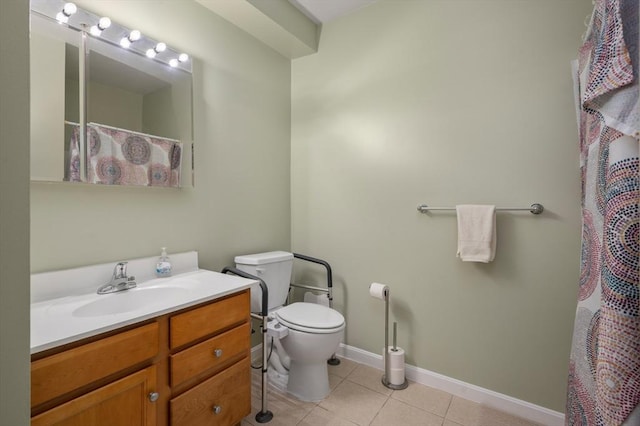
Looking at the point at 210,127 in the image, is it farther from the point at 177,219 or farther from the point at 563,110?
the point at 563,110

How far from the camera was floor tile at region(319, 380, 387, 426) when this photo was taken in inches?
66.6

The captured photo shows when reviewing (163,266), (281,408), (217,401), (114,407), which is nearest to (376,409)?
(281,408)

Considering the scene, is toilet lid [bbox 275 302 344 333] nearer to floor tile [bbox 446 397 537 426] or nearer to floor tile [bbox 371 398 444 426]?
floor tile [bbox 371 398 444 426]

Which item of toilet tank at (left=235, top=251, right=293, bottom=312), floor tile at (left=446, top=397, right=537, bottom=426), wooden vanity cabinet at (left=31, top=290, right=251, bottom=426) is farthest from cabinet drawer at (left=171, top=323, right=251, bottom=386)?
floor tile at (left=446, top=397, right=537, bottom=426)

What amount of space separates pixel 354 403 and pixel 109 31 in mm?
2428

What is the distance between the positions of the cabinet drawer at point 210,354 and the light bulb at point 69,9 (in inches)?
61.9

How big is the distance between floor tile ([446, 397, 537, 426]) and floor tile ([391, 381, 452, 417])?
5 cm

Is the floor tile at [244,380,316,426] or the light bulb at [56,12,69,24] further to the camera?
the floor tile at [244,380,316,426]

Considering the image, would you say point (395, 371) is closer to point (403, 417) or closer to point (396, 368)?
point (396, 368)

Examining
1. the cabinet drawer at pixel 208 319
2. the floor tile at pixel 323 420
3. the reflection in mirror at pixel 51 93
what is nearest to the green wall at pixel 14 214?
the cabinet drawer at pixel 208 319

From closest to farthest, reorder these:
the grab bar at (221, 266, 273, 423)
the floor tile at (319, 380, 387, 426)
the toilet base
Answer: the grab bar at (221, 266, 273, 423)
the floor tile at (319, 380, 387, 426)
the toilet base

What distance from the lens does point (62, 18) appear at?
132 centimetres

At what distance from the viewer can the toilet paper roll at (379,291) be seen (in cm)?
202

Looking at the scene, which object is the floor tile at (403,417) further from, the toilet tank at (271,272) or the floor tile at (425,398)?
the toilet tank at (271,272)
